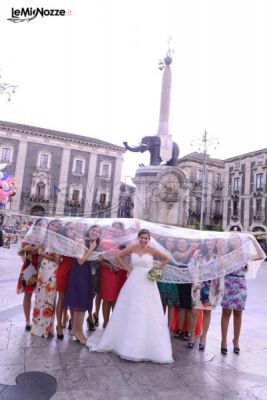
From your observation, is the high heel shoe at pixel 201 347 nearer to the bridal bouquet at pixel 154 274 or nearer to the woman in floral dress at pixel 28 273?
the bridal bouquet at pixel 154 274

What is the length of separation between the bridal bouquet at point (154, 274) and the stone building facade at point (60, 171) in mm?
38417

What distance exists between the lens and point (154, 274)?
492 cm

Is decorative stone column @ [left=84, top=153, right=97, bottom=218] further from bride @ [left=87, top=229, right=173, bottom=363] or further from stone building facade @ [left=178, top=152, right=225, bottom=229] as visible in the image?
bride @ [left=87, top=229, right=173, bottom=363]

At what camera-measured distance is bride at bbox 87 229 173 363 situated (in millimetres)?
4758

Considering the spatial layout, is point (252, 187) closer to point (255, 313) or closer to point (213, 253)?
point (255, 313)

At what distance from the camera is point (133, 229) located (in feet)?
18.4

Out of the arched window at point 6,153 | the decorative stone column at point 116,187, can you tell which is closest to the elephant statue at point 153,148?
the arched window at point 6,153

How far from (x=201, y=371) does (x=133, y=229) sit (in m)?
2.21

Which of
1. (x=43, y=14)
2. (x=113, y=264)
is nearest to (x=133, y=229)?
(x=113, y=264)

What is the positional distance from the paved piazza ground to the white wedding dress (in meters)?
0.14

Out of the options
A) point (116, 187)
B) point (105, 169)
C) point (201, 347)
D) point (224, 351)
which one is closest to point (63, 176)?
point (105, 169)

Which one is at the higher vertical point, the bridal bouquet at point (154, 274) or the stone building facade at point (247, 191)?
the stone building facade at point (247, 191)

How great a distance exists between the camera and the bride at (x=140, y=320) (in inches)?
187

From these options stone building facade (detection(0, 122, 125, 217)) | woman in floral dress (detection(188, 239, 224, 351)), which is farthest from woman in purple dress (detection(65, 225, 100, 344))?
stone building facade (detection(0, 122, 125, 217))
